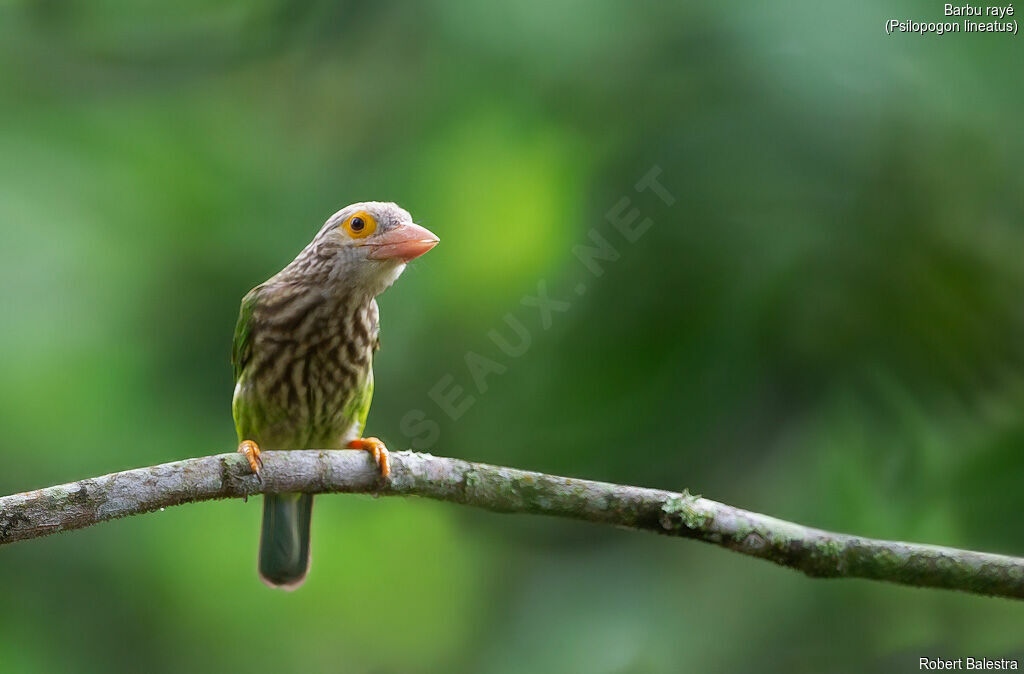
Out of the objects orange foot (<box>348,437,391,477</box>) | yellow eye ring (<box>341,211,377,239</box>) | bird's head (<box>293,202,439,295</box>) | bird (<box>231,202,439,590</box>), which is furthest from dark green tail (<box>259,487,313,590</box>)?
yellow eye ring (<box>341,211,377,239</box>)

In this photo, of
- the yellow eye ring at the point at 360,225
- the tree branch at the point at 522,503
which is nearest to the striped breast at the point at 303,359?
the yellow eye ring at the point at 360,225

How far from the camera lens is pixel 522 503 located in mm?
2801

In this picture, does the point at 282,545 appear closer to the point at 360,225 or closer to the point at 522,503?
the point at 360,225

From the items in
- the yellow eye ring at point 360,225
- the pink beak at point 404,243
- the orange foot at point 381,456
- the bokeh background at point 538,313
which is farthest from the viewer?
the bokeh background at point 538,313

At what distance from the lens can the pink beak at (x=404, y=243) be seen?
10.7ft

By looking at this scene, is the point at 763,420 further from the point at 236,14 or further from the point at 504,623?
the point at 236,14

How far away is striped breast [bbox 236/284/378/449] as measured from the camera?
357 cm

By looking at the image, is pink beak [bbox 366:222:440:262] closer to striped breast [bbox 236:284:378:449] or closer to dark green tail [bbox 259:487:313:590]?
striped breast [bbox 236:284:378:449]

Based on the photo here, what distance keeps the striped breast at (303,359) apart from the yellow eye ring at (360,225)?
8.6 inches

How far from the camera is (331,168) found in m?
5.35

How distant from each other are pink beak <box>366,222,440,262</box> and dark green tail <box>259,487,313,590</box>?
115cm

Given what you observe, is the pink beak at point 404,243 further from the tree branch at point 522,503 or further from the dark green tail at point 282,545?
the dark green tail at point 282,545

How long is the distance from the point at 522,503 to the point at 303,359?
1157 mm

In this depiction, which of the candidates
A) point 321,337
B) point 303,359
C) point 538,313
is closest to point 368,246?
point 321,337
